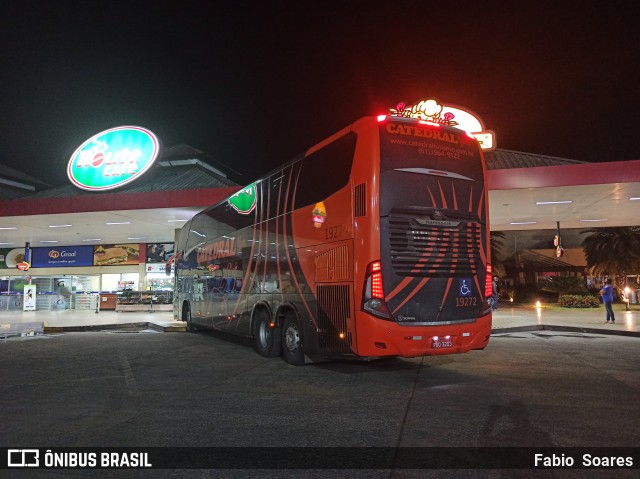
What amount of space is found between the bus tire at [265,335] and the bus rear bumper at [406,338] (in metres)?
3.34

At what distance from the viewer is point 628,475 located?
151 inches

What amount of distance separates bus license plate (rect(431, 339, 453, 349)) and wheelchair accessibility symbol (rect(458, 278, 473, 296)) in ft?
2.66

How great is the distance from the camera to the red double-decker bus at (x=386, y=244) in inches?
280

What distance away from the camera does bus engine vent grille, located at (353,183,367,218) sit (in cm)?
721

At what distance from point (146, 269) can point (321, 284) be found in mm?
26808

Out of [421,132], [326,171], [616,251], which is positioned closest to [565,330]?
[421,132]

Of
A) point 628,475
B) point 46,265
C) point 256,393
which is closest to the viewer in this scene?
point 628,475

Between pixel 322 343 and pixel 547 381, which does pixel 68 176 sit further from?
pixel 547 381

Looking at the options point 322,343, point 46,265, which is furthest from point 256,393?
point 46,265

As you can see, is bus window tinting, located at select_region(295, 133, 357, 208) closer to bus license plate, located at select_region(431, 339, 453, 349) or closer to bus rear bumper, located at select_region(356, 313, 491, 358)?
bus rear bumper, located at select_region(356, 313, 491, 358)

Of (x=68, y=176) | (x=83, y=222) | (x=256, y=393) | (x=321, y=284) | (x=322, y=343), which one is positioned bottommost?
(x=256, y=393)

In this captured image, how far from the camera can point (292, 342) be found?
9367mm

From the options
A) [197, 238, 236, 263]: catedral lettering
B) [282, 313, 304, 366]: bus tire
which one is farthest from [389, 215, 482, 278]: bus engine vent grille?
[197, 238, 236, 263]: catedral lettering

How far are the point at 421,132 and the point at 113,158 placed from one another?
15401 millimetres
